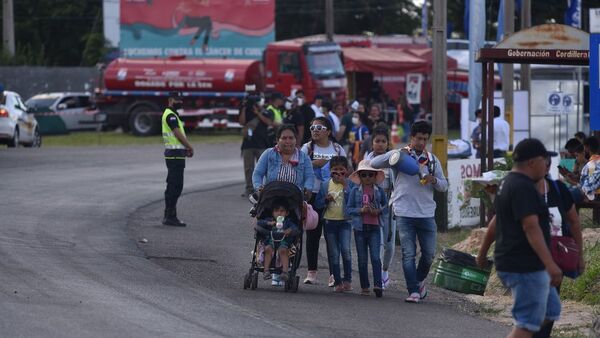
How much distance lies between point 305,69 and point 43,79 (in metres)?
17.3

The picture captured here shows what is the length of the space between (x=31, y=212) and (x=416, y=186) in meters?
7.84

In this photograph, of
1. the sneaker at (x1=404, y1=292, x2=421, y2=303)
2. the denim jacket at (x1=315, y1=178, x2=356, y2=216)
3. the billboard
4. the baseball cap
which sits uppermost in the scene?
the billboard

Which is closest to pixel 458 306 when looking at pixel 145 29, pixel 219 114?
pixel 219 114

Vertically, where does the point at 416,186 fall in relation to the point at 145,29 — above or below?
below

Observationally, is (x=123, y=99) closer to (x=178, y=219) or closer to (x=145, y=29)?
(x=145, y=29)

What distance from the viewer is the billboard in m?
50.3

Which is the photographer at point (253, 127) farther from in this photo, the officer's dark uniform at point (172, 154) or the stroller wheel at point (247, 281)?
the stroller wheel at point (247, 281)

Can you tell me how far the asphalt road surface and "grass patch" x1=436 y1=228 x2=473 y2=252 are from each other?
1.77 meters

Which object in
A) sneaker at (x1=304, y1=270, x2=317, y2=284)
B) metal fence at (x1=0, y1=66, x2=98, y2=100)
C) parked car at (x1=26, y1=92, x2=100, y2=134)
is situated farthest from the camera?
metal fence at (x1=0, y1=66, x2=98, y2=100)

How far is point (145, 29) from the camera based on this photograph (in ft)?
168

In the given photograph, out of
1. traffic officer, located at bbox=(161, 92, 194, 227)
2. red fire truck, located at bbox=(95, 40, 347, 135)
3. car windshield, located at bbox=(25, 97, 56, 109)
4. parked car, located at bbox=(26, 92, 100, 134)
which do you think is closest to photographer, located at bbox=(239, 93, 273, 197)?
traffic officer, located at bbox=(161, 92, 194, 227)

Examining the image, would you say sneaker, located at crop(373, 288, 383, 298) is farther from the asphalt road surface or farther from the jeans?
the jeans

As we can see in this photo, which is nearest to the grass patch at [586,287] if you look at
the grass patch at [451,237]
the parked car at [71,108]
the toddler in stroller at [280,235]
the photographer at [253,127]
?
the toddler in stroller at [280,235]

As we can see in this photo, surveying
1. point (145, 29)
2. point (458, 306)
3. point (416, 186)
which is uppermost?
point (145, 29)
